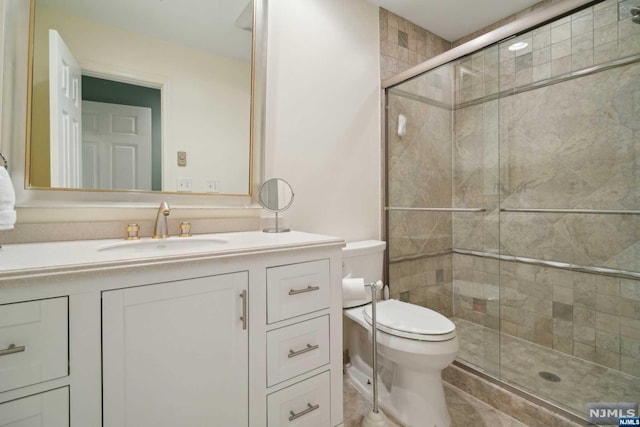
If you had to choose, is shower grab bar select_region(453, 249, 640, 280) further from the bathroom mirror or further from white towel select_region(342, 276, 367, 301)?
the bathroom mirror

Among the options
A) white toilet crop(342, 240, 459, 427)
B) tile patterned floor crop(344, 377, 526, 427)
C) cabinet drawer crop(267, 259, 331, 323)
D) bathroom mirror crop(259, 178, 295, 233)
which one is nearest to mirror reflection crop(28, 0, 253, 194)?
bathroom mirror crop(259, 178, 295, 233)

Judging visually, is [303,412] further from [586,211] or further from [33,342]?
[586,211]

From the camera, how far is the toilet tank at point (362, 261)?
5.30 feet

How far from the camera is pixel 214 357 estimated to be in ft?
2.83

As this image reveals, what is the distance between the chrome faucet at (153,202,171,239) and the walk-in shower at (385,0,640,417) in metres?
1.41

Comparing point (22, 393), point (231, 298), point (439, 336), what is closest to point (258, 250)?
point (231, 298)

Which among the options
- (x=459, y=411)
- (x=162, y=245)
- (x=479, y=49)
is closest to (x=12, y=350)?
(x=162, y=245)

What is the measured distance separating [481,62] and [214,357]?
6.53 feet

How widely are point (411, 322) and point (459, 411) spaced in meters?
0.53

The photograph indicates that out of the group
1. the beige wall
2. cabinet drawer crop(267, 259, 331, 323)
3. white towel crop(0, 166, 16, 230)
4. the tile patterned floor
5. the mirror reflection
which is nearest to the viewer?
white towel crop(0, 166, 16, 230)

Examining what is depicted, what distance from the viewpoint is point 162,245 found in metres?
1.14

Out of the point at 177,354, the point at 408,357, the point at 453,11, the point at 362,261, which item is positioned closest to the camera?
the point at 177,354

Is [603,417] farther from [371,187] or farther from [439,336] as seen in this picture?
[371,187]

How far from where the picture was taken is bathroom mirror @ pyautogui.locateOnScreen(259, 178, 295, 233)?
4.78ft
